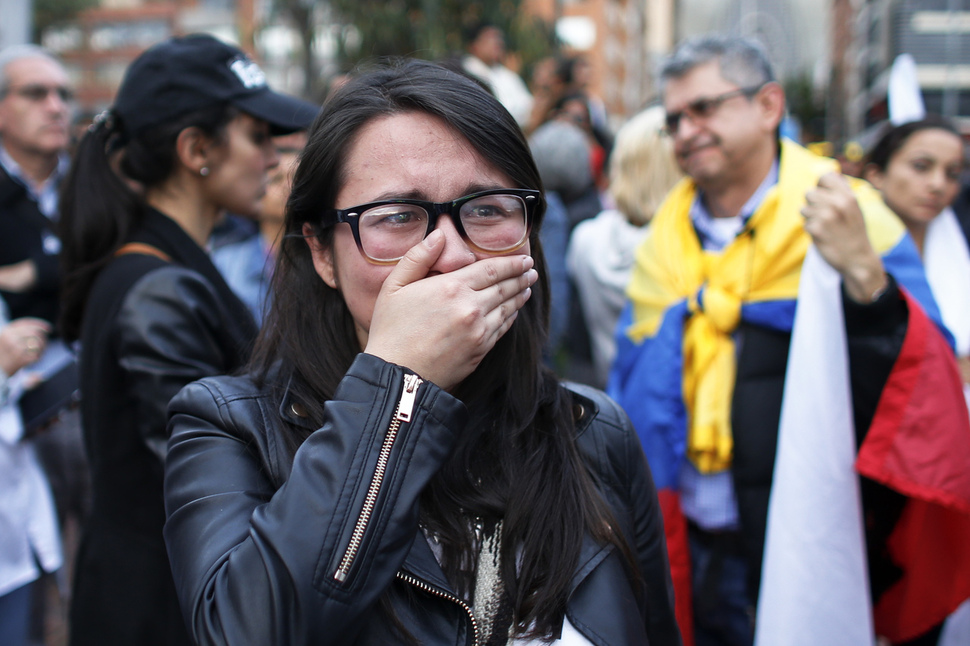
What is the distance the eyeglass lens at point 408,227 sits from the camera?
135 cm

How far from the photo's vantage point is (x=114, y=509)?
6.76 ft

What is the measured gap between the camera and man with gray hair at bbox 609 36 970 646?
7.64ft

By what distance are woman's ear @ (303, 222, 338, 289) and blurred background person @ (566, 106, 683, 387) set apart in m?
2.55

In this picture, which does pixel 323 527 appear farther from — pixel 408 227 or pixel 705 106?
pixel 705 106

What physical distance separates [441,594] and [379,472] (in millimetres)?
260

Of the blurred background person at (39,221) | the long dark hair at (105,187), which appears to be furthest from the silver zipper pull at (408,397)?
the blurred background person at (39,221)

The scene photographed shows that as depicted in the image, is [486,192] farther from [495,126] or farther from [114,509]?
[114,509]

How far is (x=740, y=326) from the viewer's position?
108 inches

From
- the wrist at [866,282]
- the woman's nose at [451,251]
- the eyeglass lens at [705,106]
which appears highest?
the eyeglass lens at [705,106]

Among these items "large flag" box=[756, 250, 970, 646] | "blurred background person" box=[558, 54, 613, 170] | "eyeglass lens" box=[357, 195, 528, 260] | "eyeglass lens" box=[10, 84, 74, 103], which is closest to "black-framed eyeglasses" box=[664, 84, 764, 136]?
"large flag" box=[756, 250, 970, 646]

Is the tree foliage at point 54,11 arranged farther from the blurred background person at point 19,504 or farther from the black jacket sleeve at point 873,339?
the black jacket sleeve at point 873,339

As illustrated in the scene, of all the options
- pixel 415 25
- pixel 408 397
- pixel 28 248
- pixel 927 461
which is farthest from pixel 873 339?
pixel 415 25

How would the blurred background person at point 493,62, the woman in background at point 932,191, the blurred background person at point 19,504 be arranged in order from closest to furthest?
the blurred background person at point 19,504, the woman in background at point 932,191, the blurred background person at point 493,62

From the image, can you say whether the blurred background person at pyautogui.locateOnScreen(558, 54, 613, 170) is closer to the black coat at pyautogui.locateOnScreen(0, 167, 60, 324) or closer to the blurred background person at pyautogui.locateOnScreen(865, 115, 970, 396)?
the blurred background person at pyautogui.locateOnScreen(865, 115, 970, 396)
